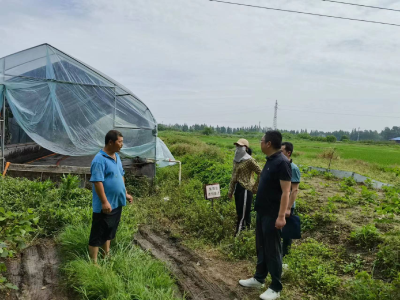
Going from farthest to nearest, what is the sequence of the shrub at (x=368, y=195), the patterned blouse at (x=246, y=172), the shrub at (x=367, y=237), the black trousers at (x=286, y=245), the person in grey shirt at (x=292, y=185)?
1. the shrub at (x=368, y=195)
2. the patterned blouse at (x=246, y=172)
3. the shrub at (x=367, y=237)
4. the black trousers at (x=286, y=245)
5. the person in grey shirt at (x=292, y=185)

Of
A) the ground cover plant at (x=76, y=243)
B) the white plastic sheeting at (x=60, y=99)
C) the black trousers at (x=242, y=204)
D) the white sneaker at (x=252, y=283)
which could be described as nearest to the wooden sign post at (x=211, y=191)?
the black trousers at (x=242, y=204)

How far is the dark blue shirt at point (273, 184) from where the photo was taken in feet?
9.71

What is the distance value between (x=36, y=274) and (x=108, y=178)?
1472 millimetres

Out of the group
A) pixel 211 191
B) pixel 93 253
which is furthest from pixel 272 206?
pixel 211 191

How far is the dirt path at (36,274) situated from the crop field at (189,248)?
0.07ft

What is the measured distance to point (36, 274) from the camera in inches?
135

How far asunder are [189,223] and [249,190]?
1.56 meters

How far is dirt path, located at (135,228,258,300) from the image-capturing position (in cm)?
329

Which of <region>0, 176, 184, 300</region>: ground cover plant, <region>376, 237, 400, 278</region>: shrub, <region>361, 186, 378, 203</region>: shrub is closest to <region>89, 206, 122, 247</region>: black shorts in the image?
<region>0, 176, 184, 300</region>: ground cover plant

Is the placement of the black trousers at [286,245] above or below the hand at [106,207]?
below

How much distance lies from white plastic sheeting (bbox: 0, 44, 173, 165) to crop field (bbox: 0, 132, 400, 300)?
1.84 meters

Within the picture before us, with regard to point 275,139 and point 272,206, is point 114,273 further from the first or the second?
point 275,139

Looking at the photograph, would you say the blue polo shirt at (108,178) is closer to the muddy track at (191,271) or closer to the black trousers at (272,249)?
the muddy track at (191,271)

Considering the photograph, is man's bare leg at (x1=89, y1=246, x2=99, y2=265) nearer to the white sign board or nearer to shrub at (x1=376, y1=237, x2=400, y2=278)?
the white sign board
